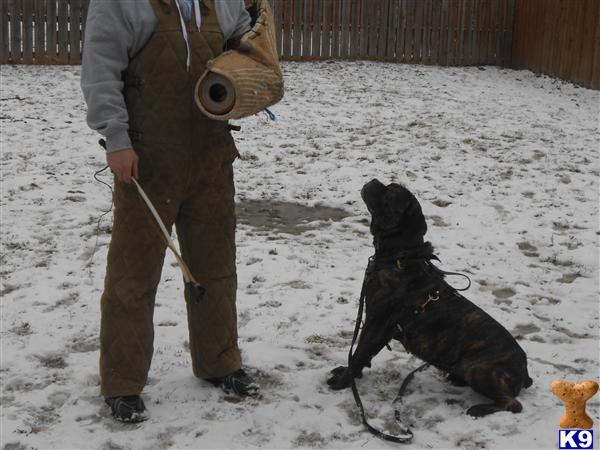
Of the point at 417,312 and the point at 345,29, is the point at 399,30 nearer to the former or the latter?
the point at 345,29

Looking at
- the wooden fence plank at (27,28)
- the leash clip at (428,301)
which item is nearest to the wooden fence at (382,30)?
the wooden fence plank at (27,28)

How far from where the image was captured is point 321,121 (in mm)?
9500

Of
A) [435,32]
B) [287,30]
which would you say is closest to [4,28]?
[287,30]

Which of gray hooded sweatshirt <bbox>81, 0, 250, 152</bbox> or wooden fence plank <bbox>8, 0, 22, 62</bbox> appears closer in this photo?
gray hooded sweatshirt <bbox>81, 0, 250, 152</bbox>

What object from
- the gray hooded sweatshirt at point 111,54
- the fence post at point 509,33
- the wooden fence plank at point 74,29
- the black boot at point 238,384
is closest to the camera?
the gray hooded sweatshirt at point 111,54

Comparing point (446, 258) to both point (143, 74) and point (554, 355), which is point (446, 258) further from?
point (143, 74)

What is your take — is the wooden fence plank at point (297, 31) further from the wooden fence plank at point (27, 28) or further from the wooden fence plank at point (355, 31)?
the wooden fence plank at point (27, 28)

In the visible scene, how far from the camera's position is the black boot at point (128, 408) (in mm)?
3270

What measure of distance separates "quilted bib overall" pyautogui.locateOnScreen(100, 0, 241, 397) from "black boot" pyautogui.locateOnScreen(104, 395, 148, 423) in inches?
1.4

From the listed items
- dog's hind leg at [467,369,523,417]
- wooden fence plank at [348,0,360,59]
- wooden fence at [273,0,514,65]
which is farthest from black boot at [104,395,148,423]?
wooden fence plank at [348,0,360,59]

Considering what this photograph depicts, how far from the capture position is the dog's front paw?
11.8 ft

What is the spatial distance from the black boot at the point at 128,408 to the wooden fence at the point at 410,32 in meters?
9.99

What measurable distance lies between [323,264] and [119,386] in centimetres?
230

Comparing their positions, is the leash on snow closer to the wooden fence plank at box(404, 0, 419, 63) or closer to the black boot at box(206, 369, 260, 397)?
the black boot at box(206, 369, 260, 397)
